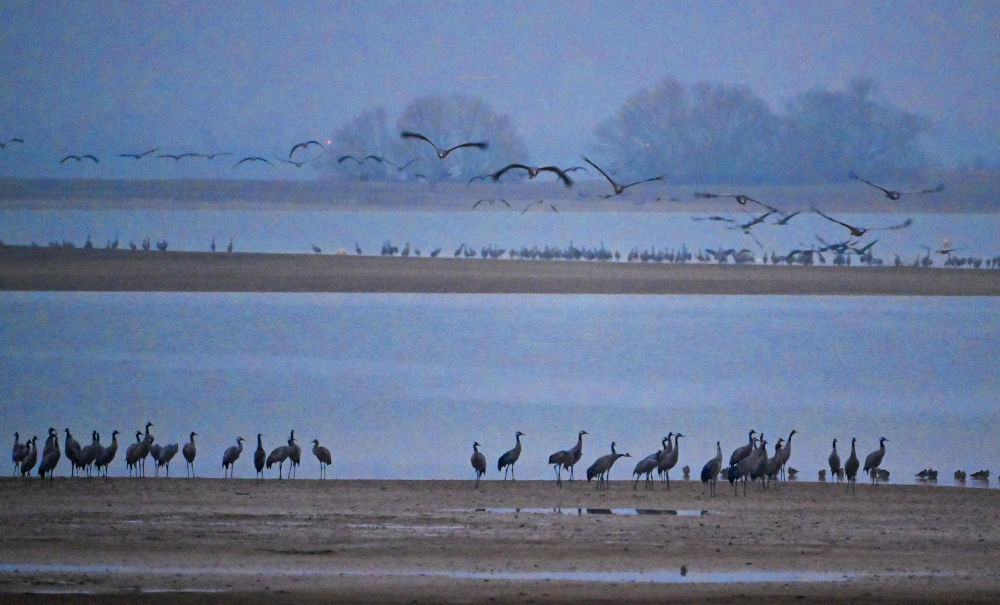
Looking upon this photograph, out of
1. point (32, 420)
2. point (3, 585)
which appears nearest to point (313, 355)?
point (32, 420)

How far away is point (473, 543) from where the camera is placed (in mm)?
7164

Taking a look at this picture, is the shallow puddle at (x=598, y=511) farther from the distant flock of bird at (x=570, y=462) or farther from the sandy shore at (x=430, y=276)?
the sandy shore at (x=430, y=276)

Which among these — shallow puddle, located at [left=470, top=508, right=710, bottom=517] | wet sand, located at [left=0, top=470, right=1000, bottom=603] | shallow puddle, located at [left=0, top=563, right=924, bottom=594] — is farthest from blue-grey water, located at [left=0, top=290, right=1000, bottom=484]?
shallow puddle, located at [left=0, top=563, right=924, bottom=594]

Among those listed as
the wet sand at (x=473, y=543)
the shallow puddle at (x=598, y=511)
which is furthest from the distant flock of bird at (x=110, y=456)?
the shallow puddle at (x=598, y=511)

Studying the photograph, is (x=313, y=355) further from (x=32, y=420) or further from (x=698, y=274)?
(x=698, y=274)

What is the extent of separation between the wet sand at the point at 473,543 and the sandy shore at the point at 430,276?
18.3 m

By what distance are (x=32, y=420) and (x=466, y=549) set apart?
7.84 metres

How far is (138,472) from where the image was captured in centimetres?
997

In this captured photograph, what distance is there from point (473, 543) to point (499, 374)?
10.9 meters

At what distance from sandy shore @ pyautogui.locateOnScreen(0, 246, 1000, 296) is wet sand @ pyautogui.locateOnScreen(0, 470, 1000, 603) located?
18.3 meters

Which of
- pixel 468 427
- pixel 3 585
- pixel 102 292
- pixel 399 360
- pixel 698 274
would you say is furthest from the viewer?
pixel 698 274

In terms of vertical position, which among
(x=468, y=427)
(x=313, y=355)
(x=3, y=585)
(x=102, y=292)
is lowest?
(x=3, y=585)

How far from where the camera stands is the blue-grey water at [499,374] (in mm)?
12469

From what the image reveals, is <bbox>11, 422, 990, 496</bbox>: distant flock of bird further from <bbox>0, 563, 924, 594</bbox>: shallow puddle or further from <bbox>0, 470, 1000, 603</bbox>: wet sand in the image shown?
<bbox>0, 563, 924, 594</bbox>: shallow puddle
